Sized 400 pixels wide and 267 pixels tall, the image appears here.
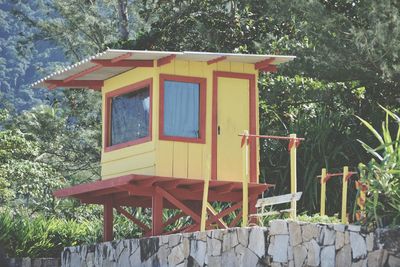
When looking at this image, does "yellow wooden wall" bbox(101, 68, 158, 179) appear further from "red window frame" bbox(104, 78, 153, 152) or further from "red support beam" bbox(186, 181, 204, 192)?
"red support beam" bbox(186, 181, 204, 192)

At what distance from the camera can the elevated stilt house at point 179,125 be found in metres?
14.5

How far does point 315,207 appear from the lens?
18703 mm

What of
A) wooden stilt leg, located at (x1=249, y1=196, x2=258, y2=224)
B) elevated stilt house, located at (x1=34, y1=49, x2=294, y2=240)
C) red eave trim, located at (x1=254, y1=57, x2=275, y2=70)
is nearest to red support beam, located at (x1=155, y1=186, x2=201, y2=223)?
elevated stilt house, located at (x1=34, y1=49, x2=294, y2=240)

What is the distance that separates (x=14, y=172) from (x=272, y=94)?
5.98 metres

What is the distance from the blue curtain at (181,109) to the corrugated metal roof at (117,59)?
45cm

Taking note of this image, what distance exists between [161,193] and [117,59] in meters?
2.07

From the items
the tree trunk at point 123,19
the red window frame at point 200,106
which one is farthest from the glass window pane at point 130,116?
the tree trunk at point 123,19

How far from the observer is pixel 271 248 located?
38.1ft

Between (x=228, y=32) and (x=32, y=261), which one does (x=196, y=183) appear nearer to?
(x=32, y=261)

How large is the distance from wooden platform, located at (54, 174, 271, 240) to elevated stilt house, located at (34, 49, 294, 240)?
0.02m

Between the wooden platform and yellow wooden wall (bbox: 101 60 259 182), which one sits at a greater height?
yellow wooden wall (bbox: 101 60 259 182)

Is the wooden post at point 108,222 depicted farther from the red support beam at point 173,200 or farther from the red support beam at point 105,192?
the red support beam at point 173,200

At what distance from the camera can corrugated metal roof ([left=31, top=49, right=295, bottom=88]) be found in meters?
14.3

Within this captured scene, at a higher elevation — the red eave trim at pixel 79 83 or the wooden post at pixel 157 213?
the red eave trim at pixel 79 83
